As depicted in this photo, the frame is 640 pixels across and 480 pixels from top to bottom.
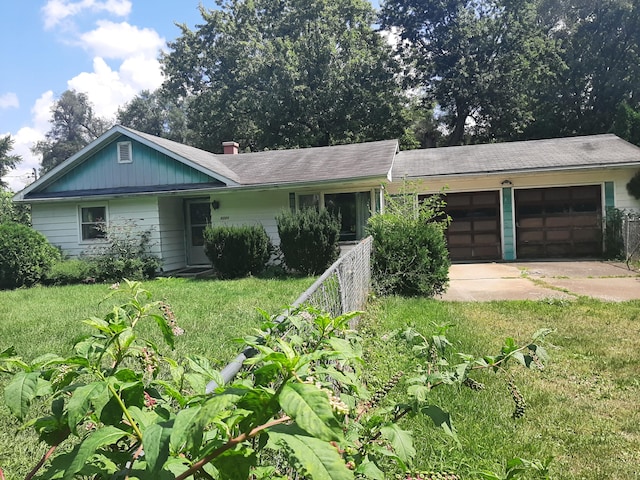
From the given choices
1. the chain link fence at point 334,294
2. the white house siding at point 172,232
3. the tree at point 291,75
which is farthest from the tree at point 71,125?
the chain link fence at point 334,294

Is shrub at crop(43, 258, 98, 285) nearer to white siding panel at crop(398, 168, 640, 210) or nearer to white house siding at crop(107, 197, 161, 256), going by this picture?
white house siding at crop(107, 197, 161, 256)

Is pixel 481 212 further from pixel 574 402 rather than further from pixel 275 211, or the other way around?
pixel 574 402

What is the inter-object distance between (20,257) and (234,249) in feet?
18.2

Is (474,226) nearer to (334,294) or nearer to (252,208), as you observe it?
(252,208)

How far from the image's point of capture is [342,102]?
Answer: 28047 mm

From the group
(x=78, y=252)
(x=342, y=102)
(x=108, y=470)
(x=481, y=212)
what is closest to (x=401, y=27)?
(x=342, y=102)

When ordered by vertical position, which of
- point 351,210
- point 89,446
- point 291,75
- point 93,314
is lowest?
point 93,314

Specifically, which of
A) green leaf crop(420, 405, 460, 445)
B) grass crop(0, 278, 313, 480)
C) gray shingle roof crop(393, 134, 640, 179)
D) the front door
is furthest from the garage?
green leaf crop(420, 405, 460, 445)

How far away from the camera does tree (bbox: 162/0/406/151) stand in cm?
2786

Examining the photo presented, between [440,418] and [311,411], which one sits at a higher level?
[311,411]

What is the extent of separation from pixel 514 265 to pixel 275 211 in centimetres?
705

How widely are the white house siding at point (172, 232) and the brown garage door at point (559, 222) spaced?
1062 centimetres

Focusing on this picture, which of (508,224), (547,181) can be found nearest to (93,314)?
(508,224)

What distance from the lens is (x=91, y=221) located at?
14320mm
